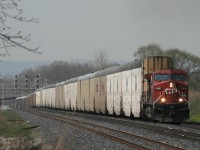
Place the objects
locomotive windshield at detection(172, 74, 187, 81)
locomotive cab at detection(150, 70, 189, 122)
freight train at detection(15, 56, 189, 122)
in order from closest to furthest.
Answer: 1. locomotive cab at detection(150, 70, 189, 122)
2. freight train at detection(15, 56, 189, 122)
3. locomotive windshield at detection(172, 74, 187, 81)

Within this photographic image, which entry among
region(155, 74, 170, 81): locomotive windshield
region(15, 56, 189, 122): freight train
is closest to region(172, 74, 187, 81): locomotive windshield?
region(15, 56, 189, 122): freight train

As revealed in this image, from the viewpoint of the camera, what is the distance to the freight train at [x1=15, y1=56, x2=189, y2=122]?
82.9ft

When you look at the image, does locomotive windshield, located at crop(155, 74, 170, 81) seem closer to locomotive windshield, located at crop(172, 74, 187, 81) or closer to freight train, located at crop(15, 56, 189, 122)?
freight train, located at crop(15, 56, 189, 122)

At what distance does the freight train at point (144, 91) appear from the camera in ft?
82.9

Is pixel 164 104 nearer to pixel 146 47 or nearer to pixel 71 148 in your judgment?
pixel 71 148

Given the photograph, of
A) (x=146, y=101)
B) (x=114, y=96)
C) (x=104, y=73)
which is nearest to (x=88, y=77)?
(x=104, y=73)

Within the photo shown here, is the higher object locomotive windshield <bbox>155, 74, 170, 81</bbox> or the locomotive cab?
locomotive windshield <bbox>155, 74, 170, 81</bbox>

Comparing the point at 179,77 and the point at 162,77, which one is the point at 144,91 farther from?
the point at 179,77

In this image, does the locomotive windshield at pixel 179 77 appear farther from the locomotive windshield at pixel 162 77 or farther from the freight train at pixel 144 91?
the locomotive windshield at pixel 162 77

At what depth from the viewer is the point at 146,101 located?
85.9 feet

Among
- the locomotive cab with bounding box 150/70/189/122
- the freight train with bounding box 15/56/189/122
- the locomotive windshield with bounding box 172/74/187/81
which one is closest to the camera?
the locomotive cab with bounding box 150/70/189/122

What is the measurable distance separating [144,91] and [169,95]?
1.60m

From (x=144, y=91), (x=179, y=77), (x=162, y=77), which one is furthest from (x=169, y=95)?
(x=144, y=91)

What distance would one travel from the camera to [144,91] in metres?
26.5
